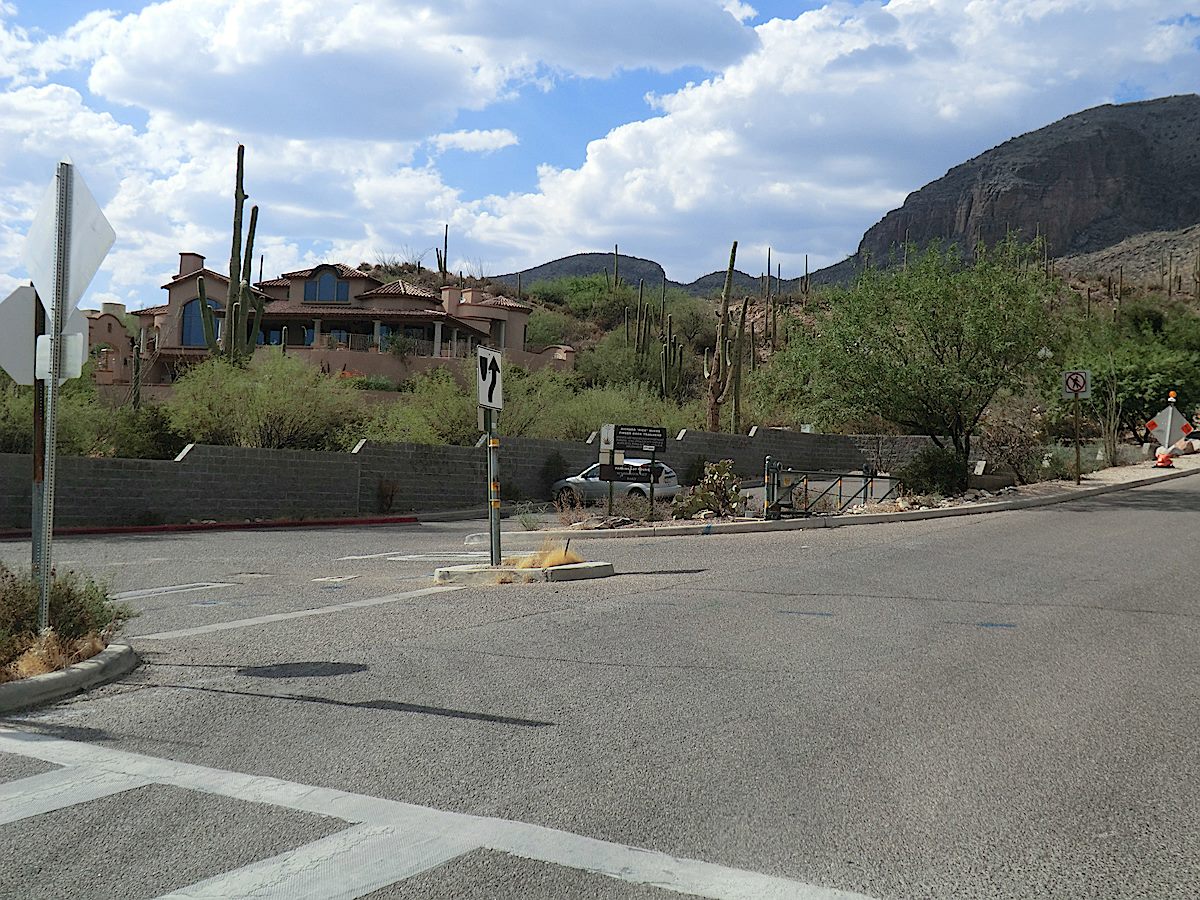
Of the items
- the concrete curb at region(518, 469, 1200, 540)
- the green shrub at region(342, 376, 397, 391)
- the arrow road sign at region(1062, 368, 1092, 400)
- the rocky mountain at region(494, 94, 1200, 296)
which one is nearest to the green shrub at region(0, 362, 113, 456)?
the concrete curb at region(518, 469, 1200, 540)

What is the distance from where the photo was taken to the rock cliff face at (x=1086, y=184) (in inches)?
6038

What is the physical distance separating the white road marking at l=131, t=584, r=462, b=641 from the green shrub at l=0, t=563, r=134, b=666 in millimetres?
1015

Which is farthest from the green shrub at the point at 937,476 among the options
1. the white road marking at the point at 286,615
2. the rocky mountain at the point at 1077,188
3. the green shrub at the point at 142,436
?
the rocky mountain at the point at 1077,188

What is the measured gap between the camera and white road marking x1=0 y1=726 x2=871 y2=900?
463cm

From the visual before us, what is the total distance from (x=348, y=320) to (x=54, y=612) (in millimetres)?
54803

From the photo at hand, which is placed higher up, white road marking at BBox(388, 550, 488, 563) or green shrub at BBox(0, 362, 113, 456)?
green shrub at BBox(0, 362, 113, 456)

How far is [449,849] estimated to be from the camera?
5.08 meters

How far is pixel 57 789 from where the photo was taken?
19.7ft

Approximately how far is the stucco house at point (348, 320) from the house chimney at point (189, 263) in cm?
6

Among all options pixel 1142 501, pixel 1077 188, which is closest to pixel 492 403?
pixel 1142 501

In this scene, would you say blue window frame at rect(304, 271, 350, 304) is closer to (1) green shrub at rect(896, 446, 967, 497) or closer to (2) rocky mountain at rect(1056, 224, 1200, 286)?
(1) green shrub at rect(896, 446, 967, 497)

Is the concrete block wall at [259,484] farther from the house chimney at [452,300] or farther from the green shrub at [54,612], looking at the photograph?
the house chimney at [452,300]

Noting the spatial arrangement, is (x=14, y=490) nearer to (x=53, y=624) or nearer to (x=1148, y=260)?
(x=53, y=624)

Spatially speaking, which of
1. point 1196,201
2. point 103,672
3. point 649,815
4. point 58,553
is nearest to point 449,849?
point 649,815
